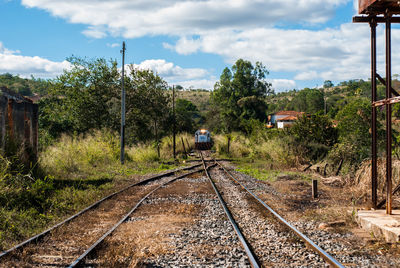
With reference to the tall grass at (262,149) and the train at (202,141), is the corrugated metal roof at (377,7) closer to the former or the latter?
the tall grass at (262,149)

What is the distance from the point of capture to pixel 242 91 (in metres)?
74.6

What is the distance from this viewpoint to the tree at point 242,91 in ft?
230

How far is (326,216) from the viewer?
9.33 m

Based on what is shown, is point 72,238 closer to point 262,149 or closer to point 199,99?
point 262,149

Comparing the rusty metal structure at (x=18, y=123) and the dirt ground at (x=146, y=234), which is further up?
the rusty metal structure at (x=18, y=123)

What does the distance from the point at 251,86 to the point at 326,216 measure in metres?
67.9

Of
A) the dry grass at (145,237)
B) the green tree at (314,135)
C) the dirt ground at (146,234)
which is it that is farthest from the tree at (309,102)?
the dry grass at (145,237)

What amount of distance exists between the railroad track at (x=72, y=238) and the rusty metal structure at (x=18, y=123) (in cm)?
363

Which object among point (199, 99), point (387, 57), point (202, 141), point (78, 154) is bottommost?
point (202, 141)

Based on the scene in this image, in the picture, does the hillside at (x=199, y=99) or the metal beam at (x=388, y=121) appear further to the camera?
the hillside at (x=199, y=99)

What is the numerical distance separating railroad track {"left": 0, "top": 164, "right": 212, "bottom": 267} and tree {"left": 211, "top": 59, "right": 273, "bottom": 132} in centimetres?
5981

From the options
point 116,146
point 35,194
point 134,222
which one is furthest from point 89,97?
point 134,222

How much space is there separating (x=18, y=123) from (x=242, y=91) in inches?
2499

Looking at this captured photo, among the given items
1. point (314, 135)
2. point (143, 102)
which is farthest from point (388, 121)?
point (143, 102)
